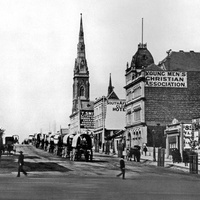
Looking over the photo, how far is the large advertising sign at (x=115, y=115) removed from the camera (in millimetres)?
108062

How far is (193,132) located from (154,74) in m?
28.1

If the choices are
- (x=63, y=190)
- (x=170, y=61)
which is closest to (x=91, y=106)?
(x=170, y=61)

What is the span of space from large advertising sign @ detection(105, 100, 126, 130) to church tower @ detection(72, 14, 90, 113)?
226 ft

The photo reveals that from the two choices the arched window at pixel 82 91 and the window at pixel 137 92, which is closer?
the window at pixel 137 92

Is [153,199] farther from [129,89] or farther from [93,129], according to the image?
[93,129]

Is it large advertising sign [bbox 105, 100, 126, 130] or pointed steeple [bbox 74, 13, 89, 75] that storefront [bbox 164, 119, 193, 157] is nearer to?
large advertising sign [bbox 105, 100, 126, 130]

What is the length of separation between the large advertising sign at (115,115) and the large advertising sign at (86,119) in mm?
16226

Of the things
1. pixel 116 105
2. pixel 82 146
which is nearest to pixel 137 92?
pixel 116 105

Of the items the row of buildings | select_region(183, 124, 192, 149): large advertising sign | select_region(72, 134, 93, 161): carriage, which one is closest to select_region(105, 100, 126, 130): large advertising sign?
the row of buildings

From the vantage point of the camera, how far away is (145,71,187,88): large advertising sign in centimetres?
7888

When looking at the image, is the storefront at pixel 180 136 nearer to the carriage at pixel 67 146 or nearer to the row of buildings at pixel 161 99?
the row of buildings at pixel 161 99

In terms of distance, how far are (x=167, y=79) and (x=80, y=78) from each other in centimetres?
10910

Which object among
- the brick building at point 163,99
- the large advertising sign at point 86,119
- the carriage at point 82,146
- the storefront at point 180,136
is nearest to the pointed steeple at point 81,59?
the large advertising sign at point 86,119

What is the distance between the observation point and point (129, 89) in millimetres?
89438
